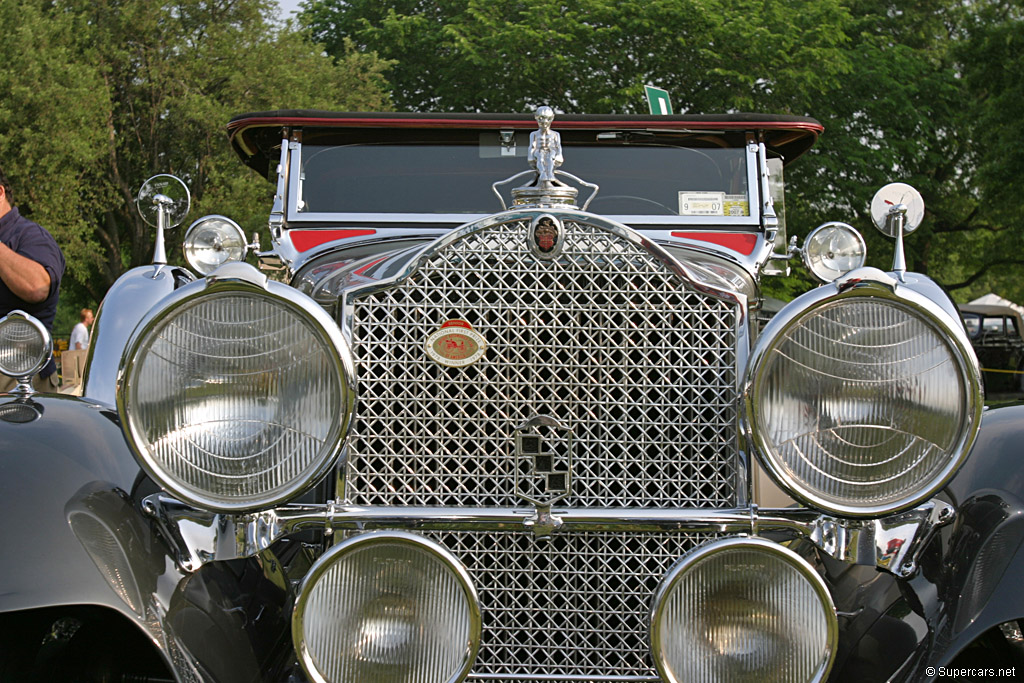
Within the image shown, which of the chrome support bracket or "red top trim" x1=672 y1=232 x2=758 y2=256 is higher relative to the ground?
"red top trim" x1=672 y1=232 x2=758 y2=256

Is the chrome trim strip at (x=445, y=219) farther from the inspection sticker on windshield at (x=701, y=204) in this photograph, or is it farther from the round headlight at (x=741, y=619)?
the round headlight at (x=741, y=619)

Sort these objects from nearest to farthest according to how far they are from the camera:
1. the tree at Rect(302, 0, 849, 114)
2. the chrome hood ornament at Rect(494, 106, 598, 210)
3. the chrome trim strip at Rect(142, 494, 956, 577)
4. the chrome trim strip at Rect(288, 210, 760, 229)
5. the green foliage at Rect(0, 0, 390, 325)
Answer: the chrome trim strip at Rect(142, 494, 956, 577), the chrome hood ornament at Rect(494, 106, 598, 210), the chrome trim strip at Rect(288, 210, 760, 229), the green foliage at Rect(0, 0, 390, 325), the tree at Rect(302, 0, 849, 114)

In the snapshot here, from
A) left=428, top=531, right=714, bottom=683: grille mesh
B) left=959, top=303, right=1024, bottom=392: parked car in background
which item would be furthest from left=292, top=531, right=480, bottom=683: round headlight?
left=959, top=303, right=1024, bottom=392: parked car in background

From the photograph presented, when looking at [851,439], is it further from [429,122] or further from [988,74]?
[988,74]

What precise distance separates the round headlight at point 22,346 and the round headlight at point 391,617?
114cm

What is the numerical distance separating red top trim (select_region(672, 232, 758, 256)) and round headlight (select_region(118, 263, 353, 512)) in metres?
1.65

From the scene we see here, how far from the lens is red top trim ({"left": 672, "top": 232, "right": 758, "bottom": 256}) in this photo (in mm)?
3307

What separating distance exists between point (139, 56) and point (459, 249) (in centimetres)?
2055

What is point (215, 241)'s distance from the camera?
3.35 meters

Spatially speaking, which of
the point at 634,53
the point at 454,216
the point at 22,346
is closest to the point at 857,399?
the point at 454,216

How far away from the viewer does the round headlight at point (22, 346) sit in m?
2.60

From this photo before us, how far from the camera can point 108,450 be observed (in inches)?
88.6

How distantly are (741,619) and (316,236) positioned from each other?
6.43 feet

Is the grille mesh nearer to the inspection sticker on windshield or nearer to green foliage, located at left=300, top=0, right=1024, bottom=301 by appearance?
the inspection sticker on windshield
